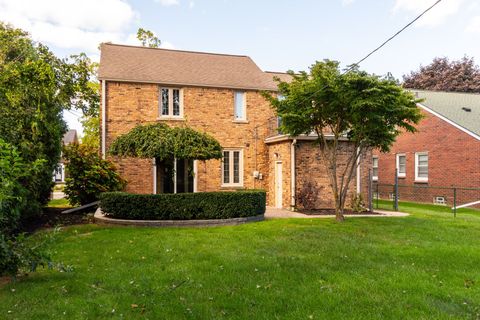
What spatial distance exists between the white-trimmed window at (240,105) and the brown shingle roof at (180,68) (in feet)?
1.41

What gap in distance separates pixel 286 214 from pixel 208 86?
7.22m

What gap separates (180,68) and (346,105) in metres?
Answer: 9.70

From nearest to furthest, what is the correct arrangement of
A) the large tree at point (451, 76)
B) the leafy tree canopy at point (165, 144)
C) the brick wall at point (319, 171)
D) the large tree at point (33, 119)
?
the large tree at point (33, 119)
the leafy tree canopy at point (165, 144)
the brick wall at point (319, 171)
the large tree at point (451, 76)

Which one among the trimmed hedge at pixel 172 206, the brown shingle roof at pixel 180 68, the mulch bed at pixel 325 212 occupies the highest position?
the brown shingle roof at pixel 180 68

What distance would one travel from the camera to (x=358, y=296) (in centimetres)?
510

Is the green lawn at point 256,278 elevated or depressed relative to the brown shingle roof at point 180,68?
depressed

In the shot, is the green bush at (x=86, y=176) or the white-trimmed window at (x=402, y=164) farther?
the white-trimmed window at (x=402, y=164)

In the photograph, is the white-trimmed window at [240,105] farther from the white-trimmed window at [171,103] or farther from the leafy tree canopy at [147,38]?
the leafy tree canopy at [147,38]

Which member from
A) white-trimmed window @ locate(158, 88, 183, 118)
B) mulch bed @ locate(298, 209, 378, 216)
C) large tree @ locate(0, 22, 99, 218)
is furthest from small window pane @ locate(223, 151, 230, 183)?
large tree @ locate(0, 22, 99, 218)

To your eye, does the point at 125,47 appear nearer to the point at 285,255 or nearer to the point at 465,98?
the point at 285,255

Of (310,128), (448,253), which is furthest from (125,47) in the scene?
(448,253)

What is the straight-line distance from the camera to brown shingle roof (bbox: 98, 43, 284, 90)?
664 inches

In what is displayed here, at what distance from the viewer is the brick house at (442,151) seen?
1898cm

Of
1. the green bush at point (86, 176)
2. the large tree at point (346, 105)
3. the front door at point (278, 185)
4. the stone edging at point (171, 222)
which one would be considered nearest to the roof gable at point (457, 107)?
the large tree at point (346, 105)
